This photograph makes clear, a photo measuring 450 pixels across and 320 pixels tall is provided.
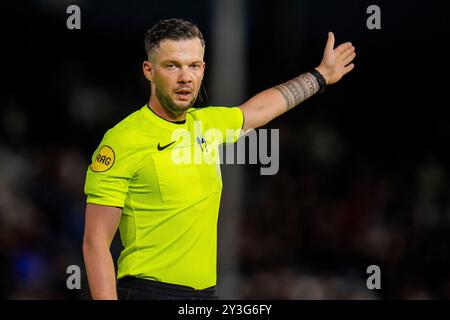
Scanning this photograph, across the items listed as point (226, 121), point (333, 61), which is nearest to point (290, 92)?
point (333, 61)

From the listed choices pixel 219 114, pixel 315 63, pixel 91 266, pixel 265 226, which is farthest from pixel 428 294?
pixel 91 266

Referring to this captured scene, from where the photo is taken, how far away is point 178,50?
19.6 feet

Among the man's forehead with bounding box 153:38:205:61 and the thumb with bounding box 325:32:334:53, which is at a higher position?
the thumb with bounding box 325:32:334:53

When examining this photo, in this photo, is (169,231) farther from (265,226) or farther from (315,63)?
(315,63)

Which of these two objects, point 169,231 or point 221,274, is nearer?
point 169,231

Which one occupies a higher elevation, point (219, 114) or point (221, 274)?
point (219, 114)

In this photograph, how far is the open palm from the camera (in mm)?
7043

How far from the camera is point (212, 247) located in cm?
610

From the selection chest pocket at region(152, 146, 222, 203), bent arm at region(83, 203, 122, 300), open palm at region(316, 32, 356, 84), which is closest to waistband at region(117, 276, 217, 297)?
bent arm at region(83, 203, 122, 300)

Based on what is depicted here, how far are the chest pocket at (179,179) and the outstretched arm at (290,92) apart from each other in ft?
2.51

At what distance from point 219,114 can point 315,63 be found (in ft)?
18.3

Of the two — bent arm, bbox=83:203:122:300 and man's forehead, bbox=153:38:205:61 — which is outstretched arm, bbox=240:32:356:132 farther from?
bent arm, bbox=83:203:122:300

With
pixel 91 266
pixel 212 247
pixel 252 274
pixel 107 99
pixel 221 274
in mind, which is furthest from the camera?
pixel 107 99

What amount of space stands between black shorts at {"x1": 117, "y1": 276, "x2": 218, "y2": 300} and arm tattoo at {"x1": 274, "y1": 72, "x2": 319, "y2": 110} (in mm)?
1646
